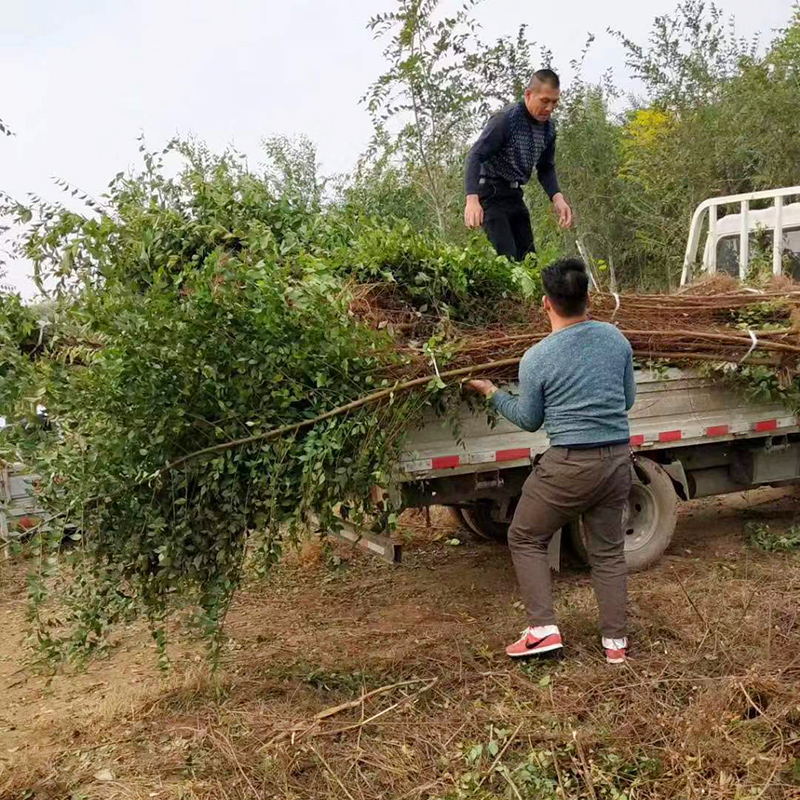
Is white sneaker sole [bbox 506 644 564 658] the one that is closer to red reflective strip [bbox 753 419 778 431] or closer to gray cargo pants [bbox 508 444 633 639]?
gray cargo pants [bbox 508 444 633 639]

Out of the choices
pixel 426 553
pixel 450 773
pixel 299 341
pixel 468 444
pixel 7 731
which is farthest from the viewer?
pixel 426 553

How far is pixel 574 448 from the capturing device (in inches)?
151

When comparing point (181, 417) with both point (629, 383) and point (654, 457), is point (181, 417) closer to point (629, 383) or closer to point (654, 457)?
point (629, 383)

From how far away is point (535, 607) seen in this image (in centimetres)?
398

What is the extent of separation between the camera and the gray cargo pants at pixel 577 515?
152 inches

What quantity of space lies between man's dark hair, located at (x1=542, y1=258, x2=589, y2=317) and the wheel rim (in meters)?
2.05

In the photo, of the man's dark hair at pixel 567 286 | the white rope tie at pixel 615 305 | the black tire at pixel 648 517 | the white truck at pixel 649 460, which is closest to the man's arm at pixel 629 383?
the man's dark hair at pixel 567 286

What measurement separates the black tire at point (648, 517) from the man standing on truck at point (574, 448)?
4.96 feet

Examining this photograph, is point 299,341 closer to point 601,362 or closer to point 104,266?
point 104,266

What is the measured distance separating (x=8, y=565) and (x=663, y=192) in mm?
9580

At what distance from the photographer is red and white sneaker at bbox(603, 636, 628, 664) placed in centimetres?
386

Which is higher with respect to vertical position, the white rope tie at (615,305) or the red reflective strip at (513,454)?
the white rope tie at (615,305)

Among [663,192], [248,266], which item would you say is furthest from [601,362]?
[663,192]

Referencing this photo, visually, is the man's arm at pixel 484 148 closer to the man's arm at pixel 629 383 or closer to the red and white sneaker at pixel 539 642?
the man's arm at pixel 629 383
